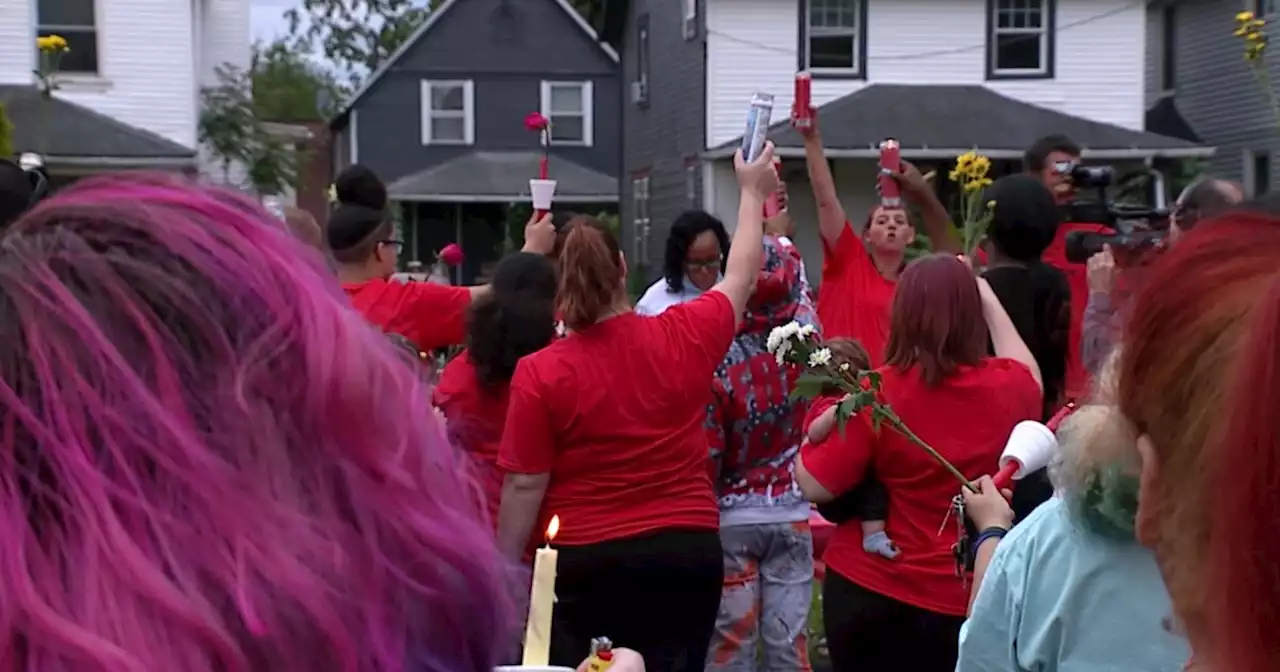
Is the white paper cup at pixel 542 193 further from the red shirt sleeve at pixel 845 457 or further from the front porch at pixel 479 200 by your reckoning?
the front porch at pixel 479 200


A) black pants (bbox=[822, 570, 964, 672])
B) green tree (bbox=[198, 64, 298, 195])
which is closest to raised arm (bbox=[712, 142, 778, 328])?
black pants (bbox=[822, 570, 964, 672])

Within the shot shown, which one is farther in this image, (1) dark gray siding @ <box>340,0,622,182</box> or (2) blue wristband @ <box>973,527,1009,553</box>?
(1) dark gray siding @ <box>340,0,622,182</box>

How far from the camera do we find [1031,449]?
10.4 ft

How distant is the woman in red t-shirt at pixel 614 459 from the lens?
415 centimetres

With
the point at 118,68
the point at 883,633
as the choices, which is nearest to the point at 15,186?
the point at 883,633

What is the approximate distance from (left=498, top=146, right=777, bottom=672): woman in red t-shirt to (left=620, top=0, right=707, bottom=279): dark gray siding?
19.1 m

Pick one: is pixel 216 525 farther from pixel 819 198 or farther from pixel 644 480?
pixel 819 198

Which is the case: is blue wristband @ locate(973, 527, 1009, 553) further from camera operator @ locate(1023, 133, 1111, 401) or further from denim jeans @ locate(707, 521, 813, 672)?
denim jeans @ locate(707, 521, 813, 672)

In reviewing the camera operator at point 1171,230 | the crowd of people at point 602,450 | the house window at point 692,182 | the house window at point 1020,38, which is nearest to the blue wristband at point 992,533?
the crowd of people at point 602,450

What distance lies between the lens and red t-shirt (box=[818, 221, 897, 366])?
5488 mm

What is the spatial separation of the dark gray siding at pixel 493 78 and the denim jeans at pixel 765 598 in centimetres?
2917

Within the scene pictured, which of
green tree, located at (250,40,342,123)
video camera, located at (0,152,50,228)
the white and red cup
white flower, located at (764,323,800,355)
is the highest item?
green tree, located at (250,40,342,123)

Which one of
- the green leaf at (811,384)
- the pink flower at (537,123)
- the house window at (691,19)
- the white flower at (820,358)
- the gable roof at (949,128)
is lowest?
the green leaf at (811,384)

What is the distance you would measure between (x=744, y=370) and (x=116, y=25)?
1782 centimetres
